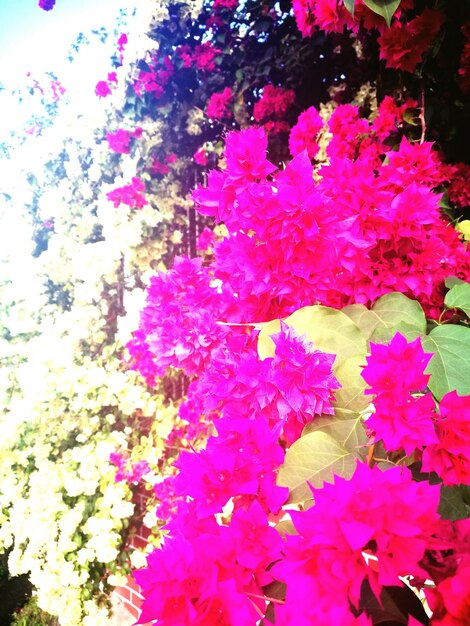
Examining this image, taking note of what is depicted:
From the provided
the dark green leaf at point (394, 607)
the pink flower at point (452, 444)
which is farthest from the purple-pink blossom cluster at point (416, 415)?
the dark green leaf at point (394, 607)

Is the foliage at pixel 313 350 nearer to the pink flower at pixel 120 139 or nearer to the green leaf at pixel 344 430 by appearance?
the green leaf at pixel 344 430

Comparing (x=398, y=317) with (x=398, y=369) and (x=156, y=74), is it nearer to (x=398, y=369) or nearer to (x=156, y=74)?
(x=398, y=369)

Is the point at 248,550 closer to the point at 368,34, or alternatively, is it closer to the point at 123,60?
the point at 368,34

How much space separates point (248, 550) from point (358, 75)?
5.26 feet

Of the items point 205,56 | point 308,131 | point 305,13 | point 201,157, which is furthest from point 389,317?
point 205,56

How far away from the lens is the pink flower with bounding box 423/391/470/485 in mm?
427

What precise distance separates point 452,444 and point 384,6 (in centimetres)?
55

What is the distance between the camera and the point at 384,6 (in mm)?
604

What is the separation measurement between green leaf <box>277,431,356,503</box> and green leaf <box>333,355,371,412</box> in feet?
0.24

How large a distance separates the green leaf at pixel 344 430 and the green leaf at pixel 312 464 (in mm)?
34

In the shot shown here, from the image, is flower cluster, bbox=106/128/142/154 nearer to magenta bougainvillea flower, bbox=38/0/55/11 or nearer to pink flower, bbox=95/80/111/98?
pink flower, bbox=95/80/111/98

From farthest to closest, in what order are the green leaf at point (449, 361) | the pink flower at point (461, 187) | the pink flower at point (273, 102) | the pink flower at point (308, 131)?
1. the pink flower at point (273, 102)
2. the pink flower at point (308, 131)
3. the pink flower at point (461, 187)
4. the green leaf at point (449, 361)

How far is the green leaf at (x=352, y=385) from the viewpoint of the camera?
1.93ft

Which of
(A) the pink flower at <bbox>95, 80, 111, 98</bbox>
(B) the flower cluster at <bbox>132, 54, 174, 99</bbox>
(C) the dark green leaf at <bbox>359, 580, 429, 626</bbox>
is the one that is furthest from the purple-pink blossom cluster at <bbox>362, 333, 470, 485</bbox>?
(A) the pink flower at <bbox>95, 80, 111, 98</bbox>
